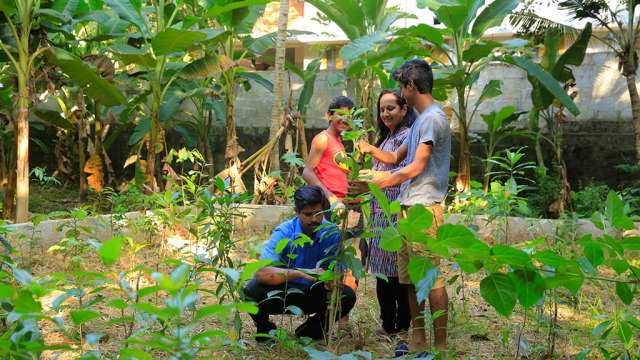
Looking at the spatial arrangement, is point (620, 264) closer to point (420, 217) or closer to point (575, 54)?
point (420, 217)

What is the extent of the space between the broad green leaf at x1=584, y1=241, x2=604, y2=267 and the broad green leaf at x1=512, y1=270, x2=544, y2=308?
0.13 meters

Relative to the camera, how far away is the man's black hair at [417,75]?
3.57m

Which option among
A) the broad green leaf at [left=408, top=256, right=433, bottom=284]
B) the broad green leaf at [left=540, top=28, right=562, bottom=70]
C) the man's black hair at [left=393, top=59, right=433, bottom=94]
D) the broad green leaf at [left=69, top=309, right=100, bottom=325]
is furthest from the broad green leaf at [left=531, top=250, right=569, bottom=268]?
the broad green leaf at [left=540, top=28, right=562, bottom=70]

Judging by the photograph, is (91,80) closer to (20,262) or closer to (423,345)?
(20,262)

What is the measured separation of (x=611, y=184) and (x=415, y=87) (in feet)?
19.9

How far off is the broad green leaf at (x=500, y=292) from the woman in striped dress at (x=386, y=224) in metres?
2.04

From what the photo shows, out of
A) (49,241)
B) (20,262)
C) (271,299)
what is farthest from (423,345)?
(49,241)

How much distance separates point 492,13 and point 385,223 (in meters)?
4.02

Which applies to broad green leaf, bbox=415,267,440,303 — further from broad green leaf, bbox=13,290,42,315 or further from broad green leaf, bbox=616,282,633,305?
broad green leaf, bbox=13,290,42,315

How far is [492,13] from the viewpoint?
23.8ft

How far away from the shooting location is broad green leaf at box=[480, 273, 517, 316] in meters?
1.81

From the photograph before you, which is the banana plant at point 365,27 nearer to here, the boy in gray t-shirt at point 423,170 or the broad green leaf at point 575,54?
the broad green leaf at point 575,54

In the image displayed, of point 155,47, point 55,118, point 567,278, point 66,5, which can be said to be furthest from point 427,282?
point 55,118

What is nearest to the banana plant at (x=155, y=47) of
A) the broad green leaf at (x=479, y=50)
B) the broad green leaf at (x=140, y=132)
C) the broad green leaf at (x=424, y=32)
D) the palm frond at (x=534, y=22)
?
the broad green leaf at (x=140, y=132)
